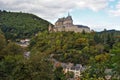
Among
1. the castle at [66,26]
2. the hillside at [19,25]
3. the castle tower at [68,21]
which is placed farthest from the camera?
the hillside at [19,25]

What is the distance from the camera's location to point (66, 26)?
322ft

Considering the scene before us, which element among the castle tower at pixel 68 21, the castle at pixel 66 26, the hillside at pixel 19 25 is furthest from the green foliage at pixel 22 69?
the castle tower at pixel 68 21

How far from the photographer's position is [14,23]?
130125 mm

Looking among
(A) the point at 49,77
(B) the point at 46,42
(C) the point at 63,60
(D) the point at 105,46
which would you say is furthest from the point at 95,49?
(A) the point at 49,77

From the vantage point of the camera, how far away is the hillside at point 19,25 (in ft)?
370

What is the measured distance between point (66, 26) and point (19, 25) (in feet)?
107

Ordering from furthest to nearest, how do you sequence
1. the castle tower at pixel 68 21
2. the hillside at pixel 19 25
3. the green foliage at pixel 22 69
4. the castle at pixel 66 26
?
the hillside at pixel 19 25
the castle tower at pixel 68 21
the castle at pixel 66 26
the green foliage at pixel 22 69

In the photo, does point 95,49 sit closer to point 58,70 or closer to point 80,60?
point 80,60

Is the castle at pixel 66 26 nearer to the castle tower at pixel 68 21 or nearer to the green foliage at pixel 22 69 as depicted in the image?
the castle tower at pixel 68 21

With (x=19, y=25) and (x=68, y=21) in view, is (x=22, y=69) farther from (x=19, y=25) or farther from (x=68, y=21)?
(x=19, y=25)

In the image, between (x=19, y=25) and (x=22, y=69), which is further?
(x=19, y=25)

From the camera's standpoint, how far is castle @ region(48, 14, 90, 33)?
97.3 metres

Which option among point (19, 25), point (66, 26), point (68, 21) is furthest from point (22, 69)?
point (19, 25)

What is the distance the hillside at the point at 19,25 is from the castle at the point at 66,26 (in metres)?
11.5
